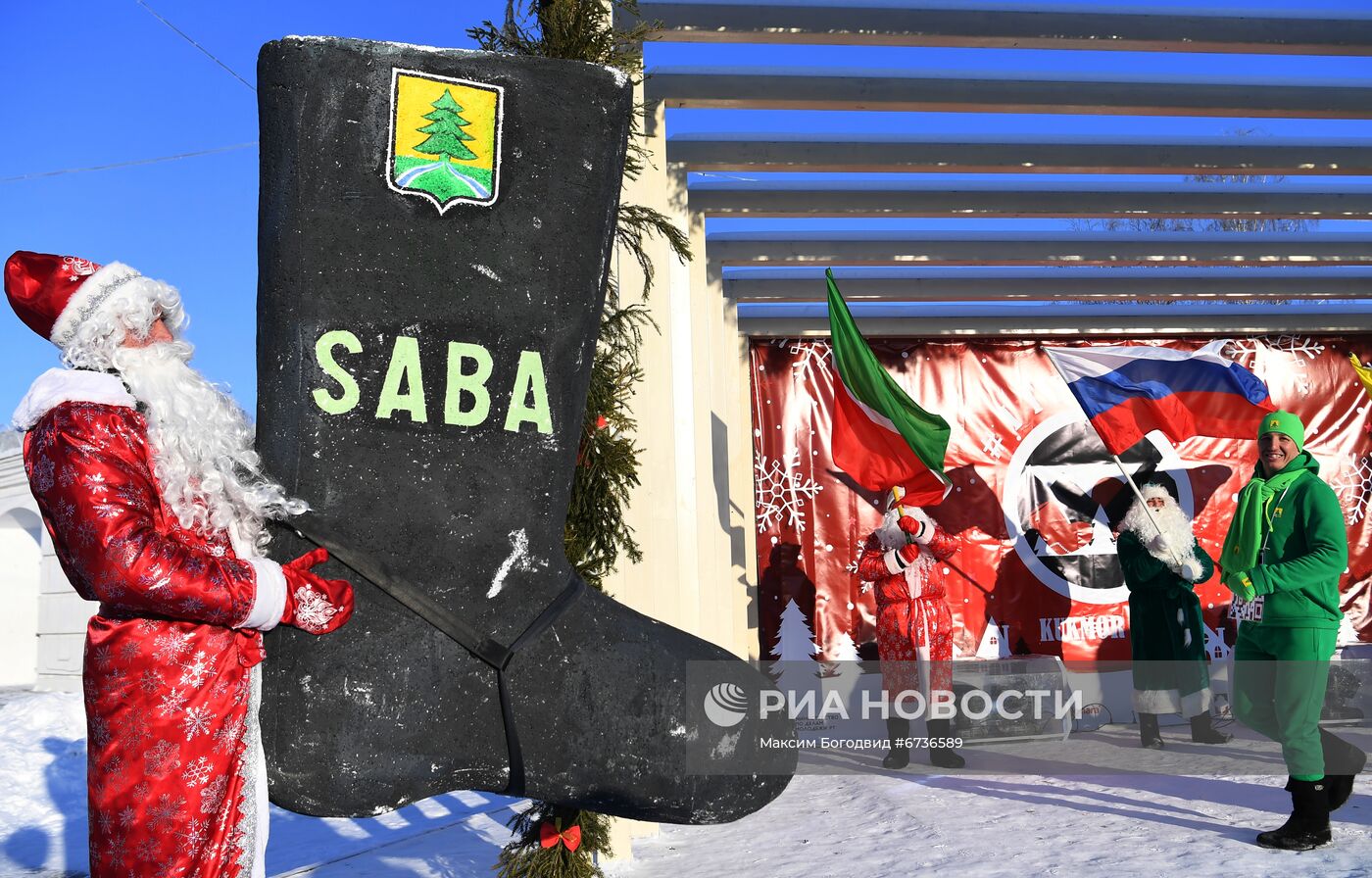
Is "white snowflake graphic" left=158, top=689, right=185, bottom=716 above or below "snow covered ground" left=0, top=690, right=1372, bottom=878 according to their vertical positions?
→ above

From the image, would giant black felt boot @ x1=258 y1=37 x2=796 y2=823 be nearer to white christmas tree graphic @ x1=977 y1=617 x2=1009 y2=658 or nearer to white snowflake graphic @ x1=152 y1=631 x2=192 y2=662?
white snowflake graphic @ x1=152 y1=631 x2=192 y2=662

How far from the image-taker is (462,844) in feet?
15.0

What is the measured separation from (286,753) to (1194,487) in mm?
9169

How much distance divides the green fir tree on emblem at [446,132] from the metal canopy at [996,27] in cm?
316

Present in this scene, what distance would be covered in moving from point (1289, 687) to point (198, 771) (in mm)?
3855

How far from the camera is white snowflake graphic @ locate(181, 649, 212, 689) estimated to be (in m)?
1.92

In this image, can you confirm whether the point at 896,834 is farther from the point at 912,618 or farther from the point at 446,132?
the point at 446,132

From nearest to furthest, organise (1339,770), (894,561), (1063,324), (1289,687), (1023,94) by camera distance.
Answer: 1. (1289,687)
2. (1339,770)
3. (1023,94)
4. (894,561)
5. (1063,324)

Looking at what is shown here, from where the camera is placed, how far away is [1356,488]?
985 centimetres

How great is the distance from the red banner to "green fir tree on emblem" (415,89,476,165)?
7.53 metres

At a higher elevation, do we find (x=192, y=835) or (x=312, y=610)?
(x=312, y=610)

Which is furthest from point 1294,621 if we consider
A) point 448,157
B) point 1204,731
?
point 448,157

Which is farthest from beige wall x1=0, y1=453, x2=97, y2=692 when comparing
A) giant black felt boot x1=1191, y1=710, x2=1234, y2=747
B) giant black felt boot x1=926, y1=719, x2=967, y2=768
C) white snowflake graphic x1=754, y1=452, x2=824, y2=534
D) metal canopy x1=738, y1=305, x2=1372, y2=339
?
giant black felt boot x1=1191, y1=710, x2=1234, y2=747

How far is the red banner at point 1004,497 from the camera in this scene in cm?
943
